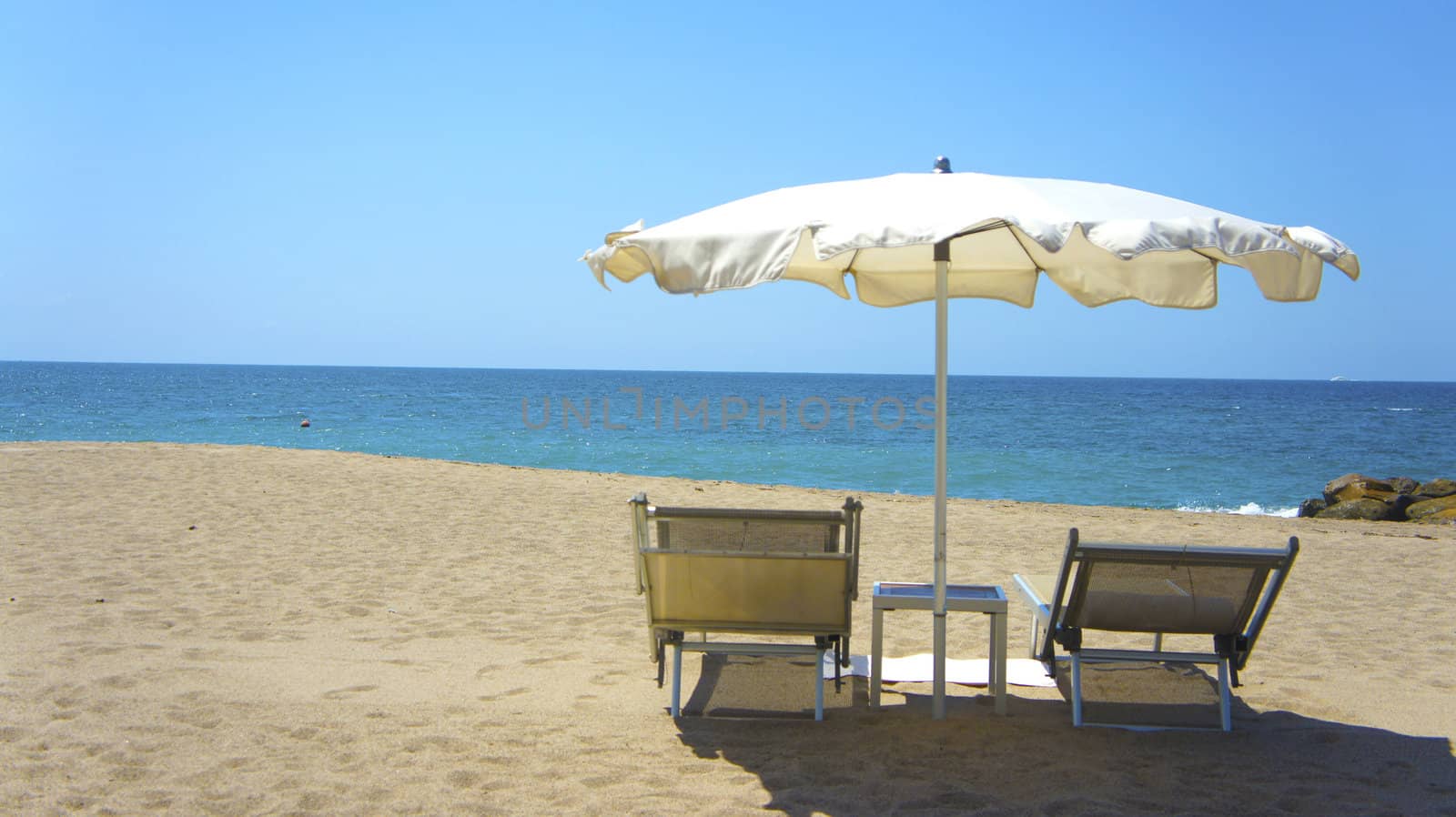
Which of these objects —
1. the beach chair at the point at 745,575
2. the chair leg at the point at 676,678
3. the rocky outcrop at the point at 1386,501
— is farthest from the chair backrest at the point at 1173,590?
the rocky outcrop at the point at 1386,501

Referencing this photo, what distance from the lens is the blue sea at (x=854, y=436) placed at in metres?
23.0

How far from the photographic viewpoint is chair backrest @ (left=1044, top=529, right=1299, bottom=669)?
369 cm

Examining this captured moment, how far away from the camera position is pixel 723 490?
1367 cm

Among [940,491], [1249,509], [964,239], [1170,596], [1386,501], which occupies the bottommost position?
[1249,509]

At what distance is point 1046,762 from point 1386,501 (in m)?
14.7

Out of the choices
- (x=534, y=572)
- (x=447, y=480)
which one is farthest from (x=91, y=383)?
(x=534, y=572)

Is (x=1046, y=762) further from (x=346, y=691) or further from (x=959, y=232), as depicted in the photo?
(x=346, y=691)

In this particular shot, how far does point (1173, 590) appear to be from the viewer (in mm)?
3793

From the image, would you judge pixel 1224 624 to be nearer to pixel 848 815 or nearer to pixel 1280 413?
pixel 848 815

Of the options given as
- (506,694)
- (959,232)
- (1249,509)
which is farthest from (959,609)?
(1249,509)

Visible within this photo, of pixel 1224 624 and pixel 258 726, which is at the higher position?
pixel 1224 624

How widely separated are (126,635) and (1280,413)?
2230 inches

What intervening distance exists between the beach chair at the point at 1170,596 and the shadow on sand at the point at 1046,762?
9.1 inches

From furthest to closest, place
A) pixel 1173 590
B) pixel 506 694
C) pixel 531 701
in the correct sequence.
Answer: pixel 506 694 → pixel 531 701 → pixel 1173 590
